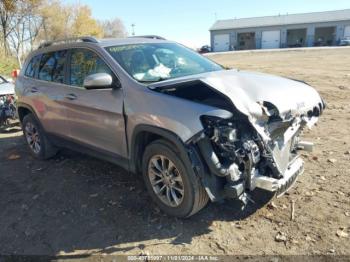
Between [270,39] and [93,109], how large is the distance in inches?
2431

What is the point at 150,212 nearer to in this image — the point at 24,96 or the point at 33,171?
the point at 33,171

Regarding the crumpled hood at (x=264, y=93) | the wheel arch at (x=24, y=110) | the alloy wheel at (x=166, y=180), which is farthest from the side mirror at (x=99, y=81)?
the wheel arch at (x=24, y=110)

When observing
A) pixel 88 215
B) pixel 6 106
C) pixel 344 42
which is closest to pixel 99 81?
pixel 88 215

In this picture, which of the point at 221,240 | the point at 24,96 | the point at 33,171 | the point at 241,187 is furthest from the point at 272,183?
the point at 24,96

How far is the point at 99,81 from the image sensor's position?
385 centimetres

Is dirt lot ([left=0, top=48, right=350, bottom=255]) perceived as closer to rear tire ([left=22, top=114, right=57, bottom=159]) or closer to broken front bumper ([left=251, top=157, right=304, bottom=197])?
broken front bumper ([left=251, top=157, right=304, bottom=197])

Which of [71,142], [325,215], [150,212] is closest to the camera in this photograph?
[325,215]

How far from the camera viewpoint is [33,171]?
556cm

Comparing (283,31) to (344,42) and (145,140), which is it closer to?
(344,42)

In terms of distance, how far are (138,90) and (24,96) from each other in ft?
10.7

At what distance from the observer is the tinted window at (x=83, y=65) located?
14.1ft

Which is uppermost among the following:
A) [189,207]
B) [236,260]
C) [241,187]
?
[241,187]

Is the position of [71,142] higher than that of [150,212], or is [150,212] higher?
[71,142]

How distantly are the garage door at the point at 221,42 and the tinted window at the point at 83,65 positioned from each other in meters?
61.8
